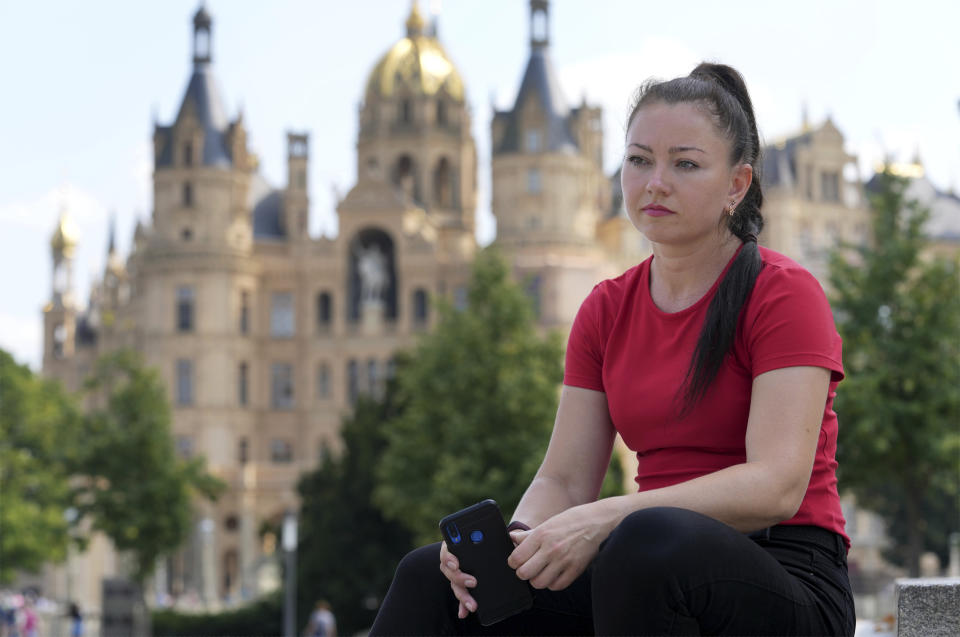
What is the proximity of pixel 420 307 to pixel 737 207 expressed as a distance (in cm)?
6632

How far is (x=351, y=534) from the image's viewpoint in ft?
134

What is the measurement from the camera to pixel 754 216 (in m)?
4.04

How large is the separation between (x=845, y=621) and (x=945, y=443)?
21979 millimetres

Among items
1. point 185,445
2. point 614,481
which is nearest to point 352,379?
point 185,445

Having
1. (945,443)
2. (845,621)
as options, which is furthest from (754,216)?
(945,443)

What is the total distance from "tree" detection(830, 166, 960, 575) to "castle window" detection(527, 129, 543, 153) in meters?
41.2

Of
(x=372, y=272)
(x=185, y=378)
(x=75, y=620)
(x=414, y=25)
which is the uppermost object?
(x=414, y=25)

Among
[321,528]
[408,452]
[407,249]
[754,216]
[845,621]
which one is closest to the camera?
[845,621]

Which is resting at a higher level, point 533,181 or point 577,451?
point 533,181

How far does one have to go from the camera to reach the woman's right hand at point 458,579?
12.0 feet

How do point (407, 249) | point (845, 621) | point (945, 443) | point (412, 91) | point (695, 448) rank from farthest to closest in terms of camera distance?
point (412, 91)
point (407, 249)
point (945, 443)
point (695, 448)
point (845, 621)

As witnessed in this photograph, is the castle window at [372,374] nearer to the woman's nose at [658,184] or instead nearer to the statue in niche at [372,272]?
the statue in niche at [372,272]

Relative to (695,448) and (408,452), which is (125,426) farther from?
(695,448)

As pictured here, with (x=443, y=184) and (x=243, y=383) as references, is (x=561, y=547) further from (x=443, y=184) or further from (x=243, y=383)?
(x=443, y=184)
